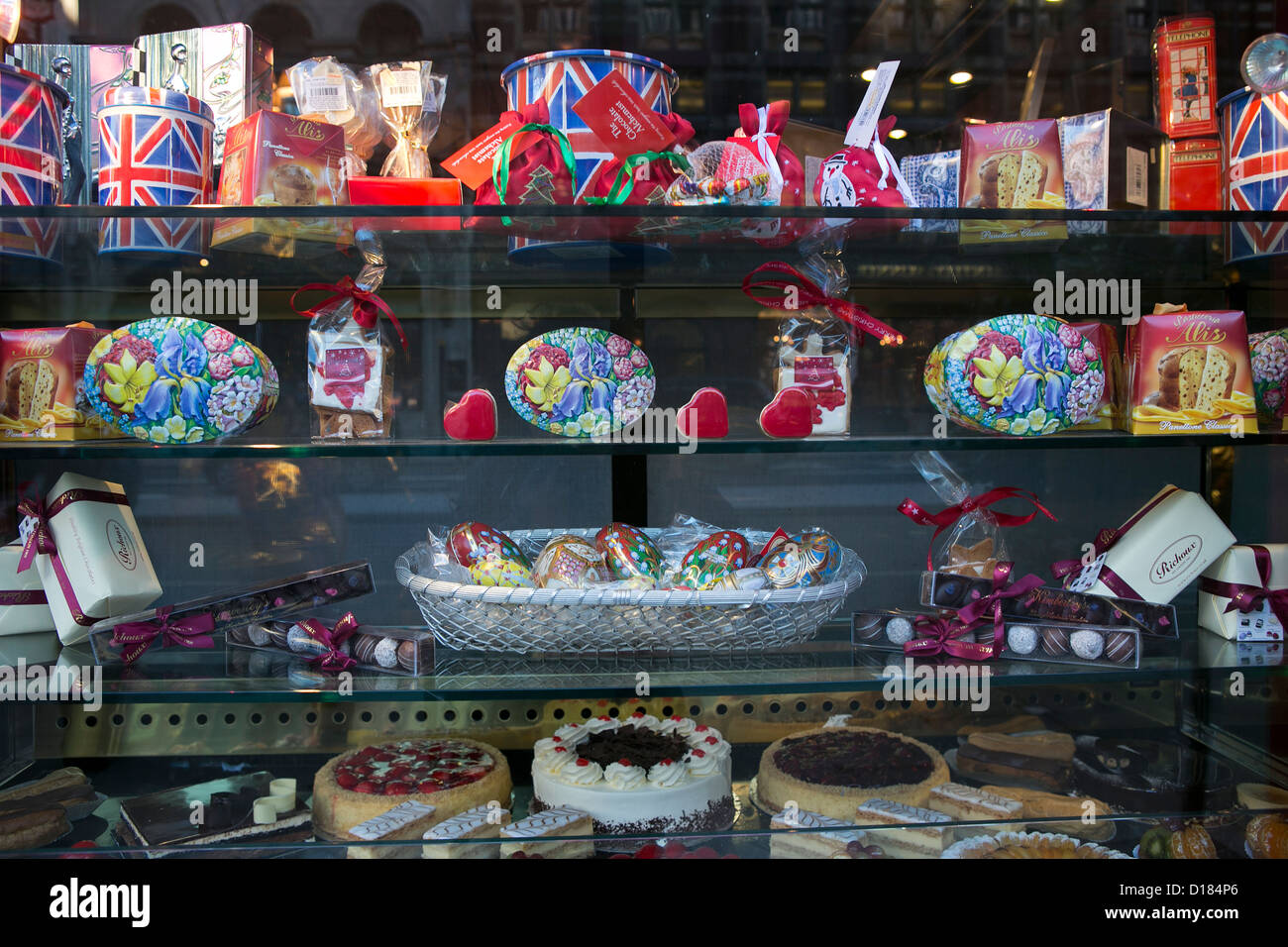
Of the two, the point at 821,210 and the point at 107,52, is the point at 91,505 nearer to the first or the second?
the point at 107,52

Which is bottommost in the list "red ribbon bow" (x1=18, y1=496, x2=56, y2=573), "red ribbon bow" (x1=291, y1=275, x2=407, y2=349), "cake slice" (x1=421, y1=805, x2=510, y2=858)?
"cake slice" (x1=421, y1=805, x2=510, y2=858)

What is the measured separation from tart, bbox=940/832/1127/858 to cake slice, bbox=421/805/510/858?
2.85ft

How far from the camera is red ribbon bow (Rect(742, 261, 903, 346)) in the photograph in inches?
74.8

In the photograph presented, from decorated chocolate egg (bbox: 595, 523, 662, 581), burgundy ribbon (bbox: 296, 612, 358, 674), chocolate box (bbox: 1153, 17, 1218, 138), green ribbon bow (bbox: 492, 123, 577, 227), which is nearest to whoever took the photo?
green ribbon bow (bbox: 492, 123, 577, 227)

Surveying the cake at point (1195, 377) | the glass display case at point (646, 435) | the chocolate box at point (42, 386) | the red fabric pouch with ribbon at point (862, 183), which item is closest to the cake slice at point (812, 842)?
the glass display case at point (646, 435)

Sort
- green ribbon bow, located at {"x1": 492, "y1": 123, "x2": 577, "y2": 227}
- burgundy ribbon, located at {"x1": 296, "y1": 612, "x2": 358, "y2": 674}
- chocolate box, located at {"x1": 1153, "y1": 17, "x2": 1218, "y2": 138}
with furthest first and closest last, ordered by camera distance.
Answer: chocolate box, located at {"x1": 1153, "y1": 17, "x2": 1218, "y2": 138} → burgundy ribbon, located at {"x1": 296, "y1": 612, "x2": 358, "y2": 674} → green ribbon bow, located at {"x1": 492, "y1": 123, "x2": 577, "y2": 227}

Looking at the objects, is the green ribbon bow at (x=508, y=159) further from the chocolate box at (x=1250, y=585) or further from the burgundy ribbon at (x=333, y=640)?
the chocolate box at (x=1250, y=585)

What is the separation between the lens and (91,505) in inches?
75.7

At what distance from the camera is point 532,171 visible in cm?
171

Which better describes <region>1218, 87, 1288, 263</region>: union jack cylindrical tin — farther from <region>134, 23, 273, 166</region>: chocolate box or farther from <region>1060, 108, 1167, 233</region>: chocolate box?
<region>134, 23, 273, 166</region>: chocolate box

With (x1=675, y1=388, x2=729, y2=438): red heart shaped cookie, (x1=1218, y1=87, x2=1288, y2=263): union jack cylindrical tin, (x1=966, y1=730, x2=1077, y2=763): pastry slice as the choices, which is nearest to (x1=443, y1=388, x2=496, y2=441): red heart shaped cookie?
(x1=675, y1=388, x2=729, y2=438): red heart shaped cookie
